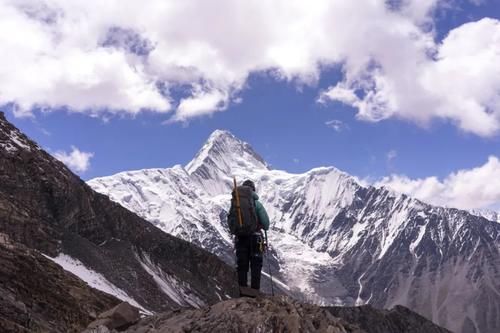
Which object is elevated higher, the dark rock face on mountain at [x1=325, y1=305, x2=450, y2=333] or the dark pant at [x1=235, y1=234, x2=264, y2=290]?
the dark rock face on mountain at [x1=325, y1=305, x2=450, y2=333]

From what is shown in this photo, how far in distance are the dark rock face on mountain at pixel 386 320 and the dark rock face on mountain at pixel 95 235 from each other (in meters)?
40.8

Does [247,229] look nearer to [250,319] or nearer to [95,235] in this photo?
[250,319]

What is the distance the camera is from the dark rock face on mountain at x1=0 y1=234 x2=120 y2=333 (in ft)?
74.5

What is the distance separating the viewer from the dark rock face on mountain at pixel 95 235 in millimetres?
98919

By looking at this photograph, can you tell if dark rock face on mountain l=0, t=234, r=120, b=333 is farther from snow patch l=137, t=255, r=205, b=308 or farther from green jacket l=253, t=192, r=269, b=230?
snow patch l=137, t=255, r=205, b=308

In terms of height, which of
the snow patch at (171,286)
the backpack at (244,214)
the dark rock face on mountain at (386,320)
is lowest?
the backpack at (244,214)

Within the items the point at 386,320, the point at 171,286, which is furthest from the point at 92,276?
the point at 386,320

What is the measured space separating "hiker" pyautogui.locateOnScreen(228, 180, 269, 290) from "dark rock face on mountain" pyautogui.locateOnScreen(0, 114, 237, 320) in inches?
2629

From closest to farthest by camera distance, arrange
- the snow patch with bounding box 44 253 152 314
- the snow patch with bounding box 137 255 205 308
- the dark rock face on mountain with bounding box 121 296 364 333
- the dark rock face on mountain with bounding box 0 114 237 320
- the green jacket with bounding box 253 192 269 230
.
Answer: the dark rock face on mountain with bounding box 121 296 364 333 < the green jacket with bounding box 253 192 269 230 < the snow patch with bounding box 44 253 152 314 < the dark rock face on mountain with bounding box 0 114 237 320 < the snow patch with bounding box 137 255 205 308

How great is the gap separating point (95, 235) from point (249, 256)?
114 m

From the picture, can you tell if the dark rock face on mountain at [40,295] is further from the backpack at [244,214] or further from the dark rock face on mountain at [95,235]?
the dark rock face on mountain at [95,235]

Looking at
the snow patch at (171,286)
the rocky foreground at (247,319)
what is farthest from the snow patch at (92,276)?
the rocky foreground at (247,319)

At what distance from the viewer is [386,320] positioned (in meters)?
183

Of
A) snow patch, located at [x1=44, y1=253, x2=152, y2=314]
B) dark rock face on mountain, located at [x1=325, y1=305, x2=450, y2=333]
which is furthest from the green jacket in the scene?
dark rock face on mountain, located at [x1=325, y1=305, x2=450, y2=333]
